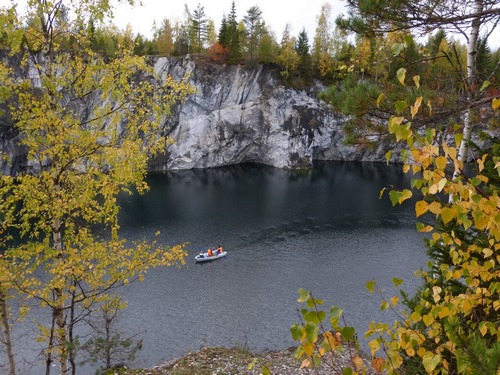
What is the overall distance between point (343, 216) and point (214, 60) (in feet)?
119

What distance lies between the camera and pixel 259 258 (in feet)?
92.0

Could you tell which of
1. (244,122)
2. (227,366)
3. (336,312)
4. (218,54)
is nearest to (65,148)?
(336,312)

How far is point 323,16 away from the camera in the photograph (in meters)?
67.1

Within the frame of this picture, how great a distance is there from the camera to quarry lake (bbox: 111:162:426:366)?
19.7m

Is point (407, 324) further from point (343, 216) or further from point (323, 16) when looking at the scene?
point (323, 16)

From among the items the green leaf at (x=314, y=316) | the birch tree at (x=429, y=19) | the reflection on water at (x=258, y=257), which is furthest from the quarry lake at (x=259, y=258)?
the green leaf at (x=314, y=316)

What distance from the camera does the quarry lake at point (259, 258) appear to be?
19.7 metres

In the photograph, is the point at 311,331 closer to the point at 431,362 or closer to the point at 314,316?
the point at 314,316

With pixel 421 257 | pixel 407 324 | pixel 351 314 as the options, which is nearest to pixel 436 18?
pixel 407 324

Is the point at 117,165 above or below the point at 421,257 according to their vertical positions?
above

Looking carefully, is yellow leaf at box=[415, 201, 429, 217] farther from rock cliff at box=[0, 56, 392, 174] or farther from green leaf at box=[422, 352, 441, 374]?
rock cliff at box=[0, 56, 392, 174]

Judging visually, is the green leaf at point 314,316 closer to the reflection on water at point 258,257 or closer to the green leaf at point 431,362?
the green leaf at point 431,362

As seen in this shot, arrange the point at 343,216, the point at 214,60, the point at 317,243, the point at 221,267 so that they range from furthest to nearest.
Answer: the point at 214,60 → the point at 343,216 → the point at 317,243 → the point at 221,267

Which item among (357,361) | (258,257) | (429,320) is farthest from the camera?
(258,257)
